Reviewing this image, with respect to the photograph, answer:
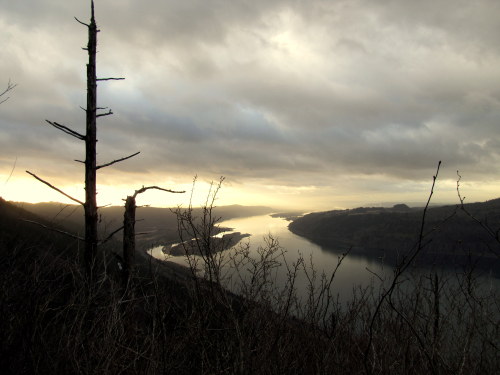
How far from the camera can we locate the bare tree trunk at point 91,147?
29.4ft

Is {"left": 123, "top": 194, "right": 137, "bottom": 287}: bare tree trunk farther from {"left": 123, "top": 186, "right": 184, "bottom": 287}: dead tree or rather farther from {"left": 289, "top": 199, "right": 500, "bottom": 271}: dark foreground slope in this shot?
{"left": 289, "top": 199, "right": 500, "bottom": 271}: dark foreground slope

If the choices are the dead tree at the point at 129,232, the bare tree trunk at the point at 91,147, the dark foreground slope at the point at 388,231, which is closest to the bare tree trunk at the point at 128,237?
the dead tree at the point at 129,232

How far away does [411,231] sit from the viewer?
160 metres

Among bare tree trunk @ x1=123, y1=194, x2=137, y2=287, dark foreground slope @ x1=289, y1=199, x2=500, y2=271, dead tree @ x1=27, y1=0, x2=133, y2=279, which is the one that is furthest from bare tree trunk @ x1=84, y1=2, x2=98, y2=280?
dark foreground slope @ x1=289, y1=199, x2=500, y2=271

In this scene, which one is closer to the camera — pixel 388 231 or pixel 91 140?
pixel 91 140

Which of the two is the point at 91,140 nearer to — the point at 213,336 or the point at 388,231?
the point at 213,336

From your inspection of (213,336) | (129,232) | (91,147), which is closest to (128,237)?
(129,232)

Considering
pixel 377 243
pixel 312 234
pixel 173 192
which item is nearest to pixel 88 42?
pixel 173 192

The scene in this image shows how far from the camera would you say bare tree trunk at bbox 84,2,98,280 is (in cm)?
897

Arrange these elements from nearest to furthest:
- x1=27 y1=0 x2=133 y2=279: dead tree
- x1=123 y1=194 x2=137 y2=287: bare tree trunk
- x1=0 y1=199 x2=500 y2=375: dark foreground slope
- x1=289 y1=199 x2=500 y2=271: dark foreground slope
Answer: x1=0 y1=199 x2=500 y2=375: dark foreground slope
x1=27 y1=0 x2=133 y2=279: dead tree
x1=123 y1=194 x2=137 y2=287: bare tree trunk
x1=289 y1=199 x2=500 y2=271: dark foreground slope

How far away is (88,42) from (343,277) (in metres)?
67.2

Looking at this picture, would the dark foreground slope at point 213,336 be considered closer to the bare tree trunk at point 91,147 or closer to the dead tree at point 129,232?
the bare tree trunk at point 91,147

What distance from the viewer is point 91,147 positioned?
9031 mm

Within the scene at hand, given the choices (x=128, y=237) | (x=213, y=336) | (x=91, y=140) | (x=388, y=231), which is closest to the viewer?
(x=213, y=336)
